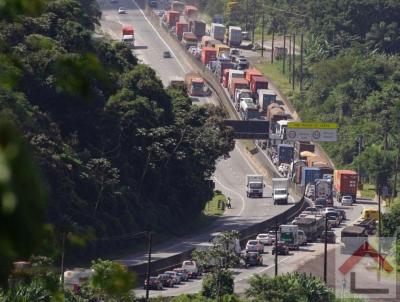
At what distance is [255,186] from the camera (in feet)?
255

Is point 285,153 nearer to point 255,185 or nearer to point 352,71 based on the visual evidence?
point 255,185

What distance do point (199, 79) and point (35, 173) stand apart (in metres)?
101

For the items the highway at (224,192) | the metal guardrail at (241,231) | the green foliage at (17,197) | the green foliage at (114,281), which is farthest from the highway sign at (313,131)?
the green foliage at (17,197)

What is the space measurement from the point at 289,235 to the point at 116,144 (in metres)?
9.30

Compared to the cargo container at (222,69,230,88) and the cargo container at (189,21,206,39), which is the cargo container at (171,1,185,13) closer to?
the cargo container at (189,21,206,39)

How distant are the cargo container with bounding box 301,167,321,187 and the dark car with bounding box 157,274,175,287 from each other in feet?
101

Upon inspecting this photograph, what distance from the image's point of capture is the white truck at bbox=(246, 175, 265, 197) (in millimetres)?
77375

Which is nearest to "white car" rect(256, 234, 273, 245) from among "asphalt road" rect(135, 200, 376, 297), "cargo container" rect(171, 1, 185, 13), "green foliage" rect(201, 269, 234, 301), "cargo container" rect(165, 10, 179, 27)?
"asphalt road" rect(135, 200, 376, 297)

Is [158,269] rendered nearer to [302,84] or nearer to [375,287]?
[375,287]

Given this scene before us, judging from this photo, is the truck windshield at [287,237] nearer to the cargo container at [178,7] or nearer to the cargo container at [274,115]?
the cargo container at [274,115]

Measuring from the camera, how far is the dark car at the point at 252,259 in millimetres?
57791

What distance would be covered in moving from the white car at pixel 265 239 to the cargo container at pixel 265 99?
35.4m

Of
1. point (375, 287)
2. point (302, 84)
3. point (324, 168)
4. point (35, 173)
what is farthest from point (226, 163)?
point (35, 173)

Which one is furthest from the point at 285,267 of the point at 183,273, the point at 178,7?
the point at 178,7
